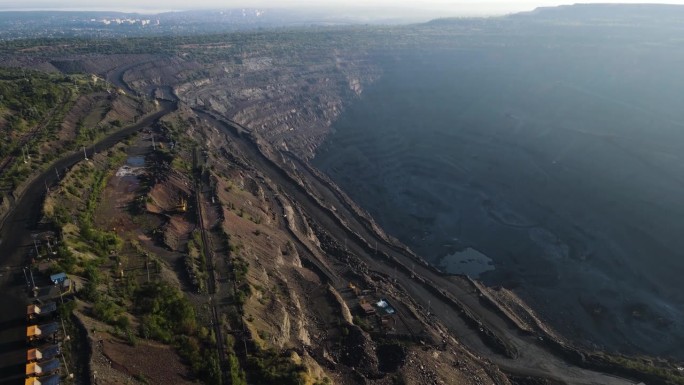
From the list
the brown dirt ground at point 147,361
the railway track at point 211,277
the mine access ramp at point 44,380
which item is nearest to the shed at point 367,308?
the railway track at point 211,277

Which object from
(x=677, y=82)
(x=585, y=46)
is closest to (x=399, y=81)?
(x=585, y=46)

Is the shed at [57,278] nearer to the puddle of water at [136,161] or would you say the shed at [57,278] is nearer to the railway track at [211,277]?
the railway track at [211,277]

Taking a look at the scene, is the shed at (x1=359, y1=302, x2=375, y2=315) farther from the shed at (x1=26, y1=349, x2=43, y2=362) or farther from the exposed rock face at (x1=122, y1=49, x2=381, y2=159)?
the exposed rock face at (x1=122, y1=49, x2=381, y2=159)

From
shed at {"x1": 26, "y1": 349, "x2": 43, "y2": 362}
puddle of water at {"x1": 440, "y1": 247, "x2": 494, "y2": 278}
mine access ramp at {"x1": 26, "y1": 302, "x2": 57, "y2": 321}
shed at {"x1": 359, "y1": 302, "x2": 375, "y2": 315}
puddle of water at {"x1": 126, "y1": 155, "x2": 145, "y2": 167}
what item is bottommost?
puddle of water at {"x1": 440, "y1": 247, "x2": 494, "y2": 278}

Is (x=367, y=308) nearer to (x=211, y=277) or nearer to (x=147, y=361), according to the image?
(x=211, y=277)

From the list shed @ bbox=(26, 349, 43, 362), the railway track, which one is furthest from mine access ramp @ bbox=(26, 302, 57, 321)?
the railway track

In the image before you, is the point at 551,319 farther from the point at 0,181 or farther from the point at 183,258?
the point at 0,181

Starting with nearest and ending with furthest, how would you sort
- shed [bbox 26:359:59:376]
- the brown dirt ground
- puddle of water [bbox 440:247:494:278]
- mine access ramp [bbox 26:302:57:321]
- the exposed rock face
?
shed [bbox 26:359:59:376] < the brown dirt ground < mine access ramp [bbox 26:302:57:321] < puddle of water [bbox 440:247:494:278] < the exposed rock face
